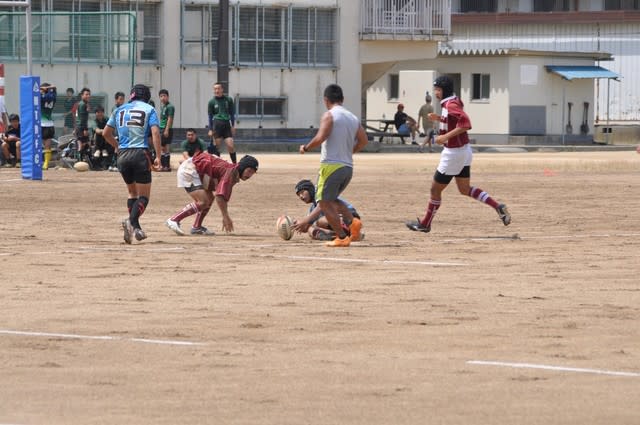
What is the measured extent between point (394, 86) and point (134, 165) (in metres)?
44.0

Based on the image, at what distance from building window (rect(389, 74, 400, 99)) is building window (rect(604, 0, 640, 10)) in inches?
522

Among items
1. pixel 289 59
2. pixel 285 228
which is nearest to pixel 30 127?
pixel 285 228

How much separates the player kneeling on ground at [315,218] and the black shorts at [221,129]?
13478 mm

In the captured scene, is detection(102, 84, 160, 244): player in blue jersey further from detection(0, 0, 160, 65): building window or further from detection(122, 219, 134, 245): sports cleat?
detection(0, 0, 160, 65): building window

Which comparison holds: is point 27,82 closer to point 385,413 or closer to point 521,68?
point 385,413

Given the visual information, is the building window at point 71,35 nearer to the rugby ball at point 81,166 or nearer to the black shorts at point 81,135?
the black shorts at point 81,135

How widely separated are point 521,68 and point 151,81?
1508 centimetres

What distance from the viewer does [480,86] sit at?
5756 cm

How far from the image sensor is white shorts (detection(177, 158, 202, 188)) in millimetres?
18531

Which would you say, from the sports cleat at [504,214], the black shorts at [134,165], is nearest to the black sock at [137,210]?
the black shorts at [134,165]

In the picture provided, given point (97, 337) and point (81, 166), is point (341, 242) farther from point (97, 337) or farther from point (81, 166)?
point (81, 166)

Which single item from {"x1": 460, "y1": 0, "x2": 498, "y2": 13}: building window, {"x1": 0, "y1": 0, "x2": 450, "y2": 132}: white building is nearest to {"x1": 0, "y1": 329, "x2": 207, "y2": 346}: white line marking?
{"x1": 0, "y1": 0, "x2": 450, "y2": 132}: white building

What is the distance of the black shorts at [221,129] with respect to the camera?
3152cm

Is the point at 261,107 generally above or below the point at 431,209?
above
